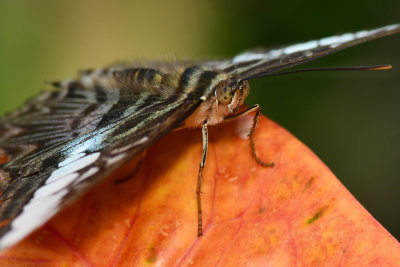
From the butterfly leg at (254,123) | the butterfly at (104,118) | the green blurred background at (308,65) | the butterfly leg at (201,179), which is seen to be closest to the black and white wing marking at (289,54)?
the butterfly at (104,118)

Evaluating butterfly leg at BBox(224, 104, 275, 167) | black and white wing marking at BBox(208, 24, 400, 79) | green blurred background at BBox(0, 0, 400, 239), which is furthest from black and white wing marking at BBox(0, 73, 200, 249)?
green blurred background at BBox(0, 0, 400, 239)

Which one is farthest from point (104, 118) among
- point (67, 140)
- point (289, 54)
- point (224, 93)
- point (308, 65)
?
point (308, 65)

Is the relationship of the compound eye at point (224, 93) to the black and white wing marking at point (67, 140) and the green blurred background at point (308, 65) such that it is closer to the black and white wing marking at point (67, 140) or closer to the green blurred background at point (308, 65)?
the black and white wing marking at point (67, 140)

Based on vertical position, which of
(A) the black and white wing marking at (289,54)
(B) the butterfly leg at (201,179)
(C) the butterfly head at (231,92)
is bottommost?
(B) the butterfly leg at (201,179)

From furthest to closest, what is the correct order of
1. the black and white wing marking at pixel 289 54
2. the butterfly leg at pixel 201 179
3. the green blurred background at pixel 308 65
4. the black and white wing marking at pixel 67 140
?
the green blurred background at pixel 308 65
the black and white wing marking at pixel 289 54
the butterfly leg at pixel 201 179
the black and white wing marking at pixel 67 140

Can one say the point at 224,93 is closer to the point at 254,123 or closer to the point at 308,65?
the point at 254,123
